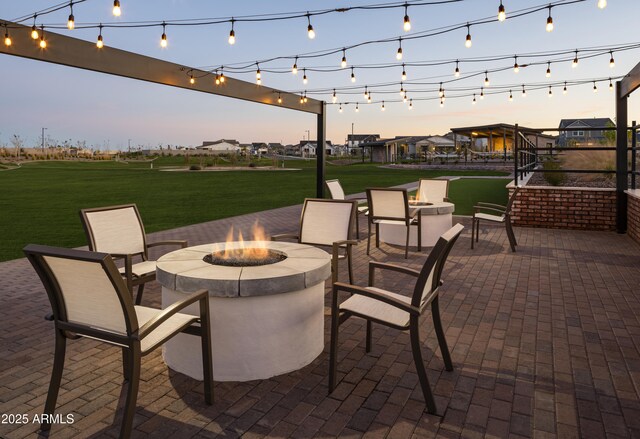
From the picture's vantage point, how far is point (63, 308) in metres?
2.50

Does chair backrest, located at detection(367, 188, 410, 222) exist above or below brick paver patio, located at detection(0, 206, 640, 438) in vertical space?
above

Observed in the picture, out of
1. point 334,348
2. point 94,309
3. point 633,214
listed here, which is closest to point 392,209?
point 633,214

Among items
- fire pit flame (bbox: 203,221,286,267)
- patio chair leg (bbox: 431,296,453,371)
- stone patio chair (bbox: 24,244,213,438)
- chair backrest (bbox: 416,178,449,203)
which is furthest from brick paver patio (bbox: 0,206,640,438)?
chair backrest (bbox: 416,178,449,203)

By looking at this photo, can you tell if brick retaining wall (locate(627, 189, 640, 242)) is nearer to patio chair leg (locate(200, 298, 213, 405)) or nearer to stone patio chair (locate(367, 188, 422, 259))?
stone patio chair (locate(367, 188, 422, 259))

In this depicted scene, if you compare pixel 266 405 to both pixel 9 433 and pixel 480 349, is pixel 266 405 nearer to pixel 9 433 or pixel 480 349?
pixel 9 433

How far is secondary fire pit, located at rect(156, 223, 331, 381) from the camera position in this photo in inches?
119

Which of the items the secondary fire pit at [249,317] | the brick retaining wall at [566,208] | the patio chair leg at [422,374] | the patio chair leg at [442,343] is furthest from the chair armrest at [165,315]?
the brick retaining wall at [566,208]

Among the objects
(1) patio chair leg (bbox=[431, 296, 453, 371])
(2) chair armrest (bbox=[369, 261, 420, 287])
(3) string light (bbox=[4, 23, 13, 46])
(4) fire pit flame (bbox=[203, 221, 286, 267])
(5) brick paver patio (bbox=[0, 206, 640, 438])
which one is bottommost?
(5) brick paver patio (bbox=[0, 206, 640, 438])

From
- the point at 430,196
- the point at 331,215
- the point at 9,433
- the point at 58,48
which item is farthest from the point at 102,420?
the point at 430,196

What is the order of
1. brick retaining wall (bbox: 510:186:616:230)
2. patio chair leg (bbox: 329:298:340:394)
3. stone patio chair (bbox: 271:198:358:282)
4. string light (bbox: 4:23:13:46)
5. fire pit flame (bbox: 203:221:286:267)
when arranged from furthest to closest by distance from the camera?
brick retaining wall (bbox: 510:186:616:230) → string light (bbox: 4:23:13:46) → stone patio chair (bbox: 271:198:358:282) → fire pit flame (bbox: 203:221:286:267) → patio chair leg (bbox: 329:298:340:394)

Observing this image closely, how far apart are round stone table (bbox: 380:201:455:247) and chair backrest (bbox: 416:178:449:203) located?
0.96 meters

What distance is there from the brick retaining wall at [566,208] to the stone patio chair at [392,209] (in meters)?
3.43

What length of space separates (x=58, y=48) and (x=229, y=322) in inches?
197

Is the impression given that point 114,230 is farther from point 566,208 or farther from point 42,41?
point 566,208
